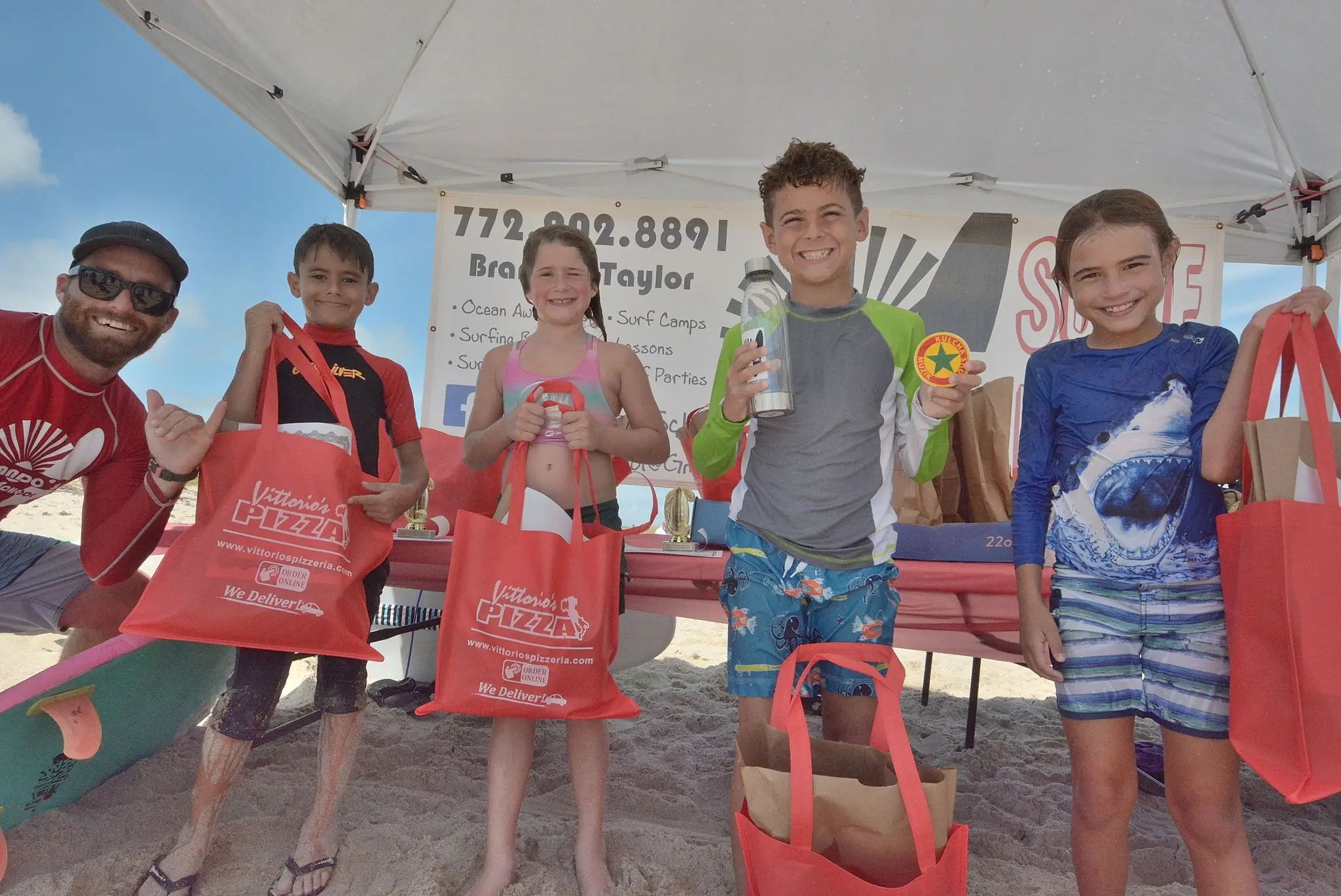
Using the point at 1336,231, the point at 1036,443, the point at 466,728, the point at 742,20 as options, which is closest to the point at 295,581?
the point at 466,728

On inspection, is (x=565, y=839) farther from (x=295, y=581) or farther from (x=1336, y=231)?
(x=1336, y=231)

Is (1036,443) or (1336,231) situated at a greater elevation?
(1336,231)

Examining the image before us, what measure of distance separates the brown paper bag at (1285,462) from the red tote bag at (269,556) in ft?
5.45

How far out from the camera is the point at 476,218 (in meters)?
4.24

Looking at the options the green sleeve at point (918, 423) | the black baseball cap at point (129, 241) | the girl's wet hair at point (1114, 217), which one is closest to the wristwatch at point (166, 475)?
the black baseball cap at point (129, 241)

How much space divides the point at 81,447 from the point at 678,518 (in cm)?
170

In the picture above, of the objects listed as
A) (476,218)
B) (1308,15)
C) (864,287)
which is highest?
(1308,15)

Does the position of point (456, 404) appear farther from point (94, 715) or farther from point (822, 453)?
point (822, 453)

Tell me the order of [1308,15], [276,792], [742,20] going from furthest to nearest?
[742,20], [1308,15], [276,792]

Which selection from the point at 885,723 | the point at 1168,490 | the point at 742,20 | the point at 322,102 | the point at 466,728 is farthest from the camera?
the point at 322,102

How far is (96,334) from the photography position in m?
1.94

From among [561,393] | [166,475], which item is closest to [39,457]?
[166,475]

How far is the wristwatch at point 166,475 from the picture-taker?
1.77 m

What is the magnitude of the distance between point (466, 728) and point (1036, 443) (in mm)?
2193
